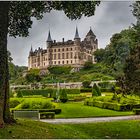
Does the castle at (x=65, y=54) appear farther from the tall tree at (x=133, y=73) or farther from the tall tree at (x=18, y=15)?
the tall tree at (x=18, y=15)

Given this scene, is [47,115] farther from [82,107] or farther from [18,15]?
[18,15]

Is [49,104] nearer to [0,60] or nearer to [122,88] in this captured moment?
[122,88]

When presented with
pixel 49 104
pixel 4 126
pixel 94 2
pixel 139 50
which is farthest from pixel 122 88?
pixel 49 104

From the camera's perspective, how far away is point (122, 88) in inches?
658

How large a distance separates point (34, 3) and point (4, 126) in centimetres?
384

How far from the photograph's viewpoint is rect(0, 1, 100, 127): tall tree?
11.2 meters

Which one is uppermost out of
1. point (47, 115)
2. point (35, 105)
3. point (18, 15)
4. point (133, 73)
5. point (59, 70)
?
point (59, 70)

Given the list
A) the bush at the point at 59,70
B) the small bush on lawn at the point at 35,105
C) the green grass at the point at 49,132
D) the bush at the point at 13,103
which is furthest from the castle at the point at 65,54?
the green grass at the point at 49,132

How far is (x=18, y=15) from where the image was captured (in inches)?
515

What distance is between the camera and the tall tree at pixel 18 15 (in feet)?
36.8

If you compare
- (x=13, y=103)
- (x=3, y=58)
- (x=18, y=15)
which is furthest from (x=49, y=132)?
(x=13, y=103)

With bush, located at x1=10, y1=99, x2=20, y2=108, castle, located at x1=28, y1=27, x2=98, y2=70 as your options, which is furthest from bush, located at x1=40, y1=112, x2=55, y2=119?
castle, located at x1=28, y1=27, x2=98, y2=70

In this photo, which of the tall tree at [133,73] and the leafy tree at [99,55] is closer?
the tall tree at [133,73]

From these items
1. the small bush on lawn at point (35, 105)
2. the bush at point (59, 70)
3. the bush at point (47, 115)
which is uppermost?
the bush at point (59, 70)
